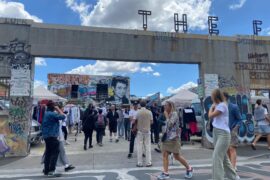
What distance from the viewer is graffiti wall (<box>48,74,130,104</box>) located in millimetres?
40531

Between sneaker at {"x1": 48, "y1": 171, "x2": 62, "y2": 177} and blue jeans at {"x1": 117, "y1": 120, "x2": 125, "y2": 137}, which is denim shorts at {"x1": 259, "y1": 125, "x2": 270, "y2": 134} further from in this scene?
sneaker at {"x1": 48, "y1": 171, "x2": 62, "y2": 177}

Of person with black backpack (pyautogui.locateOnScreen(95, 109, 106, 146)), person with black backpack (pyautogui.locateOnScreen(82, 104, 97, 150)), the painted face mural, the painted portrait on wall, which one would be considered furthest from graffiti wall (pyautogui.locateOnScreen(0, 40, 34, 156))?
the painted face mural

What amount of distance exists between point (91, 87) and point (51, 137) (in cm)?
3473

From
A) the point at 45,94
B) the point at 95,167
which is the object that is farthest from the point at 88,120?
the point at 45,94

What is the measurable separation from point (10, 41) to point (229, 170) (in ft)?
29.0

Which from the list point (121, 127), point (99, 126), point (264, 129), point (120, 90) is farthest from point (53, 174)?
point (120, 90)

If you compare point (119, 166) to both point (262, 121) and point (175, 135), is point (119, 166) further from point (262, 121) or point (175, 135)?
point (262, 121)

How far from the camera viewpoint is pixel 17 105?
10.4 meters

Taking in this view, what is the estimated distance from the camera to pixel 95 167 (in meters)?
8.17

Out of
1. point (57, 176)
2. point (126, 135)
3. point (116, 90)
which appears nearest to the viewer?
point (57, 176)

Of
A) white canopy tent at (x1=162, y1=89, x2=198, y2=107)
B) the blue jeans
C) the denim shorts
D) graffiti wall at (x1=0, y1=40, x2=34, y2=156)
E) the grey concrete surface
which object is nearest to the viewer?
the grey concrete surface

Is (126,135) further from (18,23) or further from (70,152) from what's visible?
(18,23)

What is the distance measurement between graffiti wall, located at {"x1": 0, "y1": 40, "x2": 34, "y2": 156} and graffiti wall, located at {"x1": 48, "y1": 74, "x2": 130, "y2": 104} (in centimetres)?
2984

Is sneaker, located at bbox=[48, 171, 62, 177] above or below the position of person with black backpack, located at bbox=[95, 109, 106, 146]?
below
